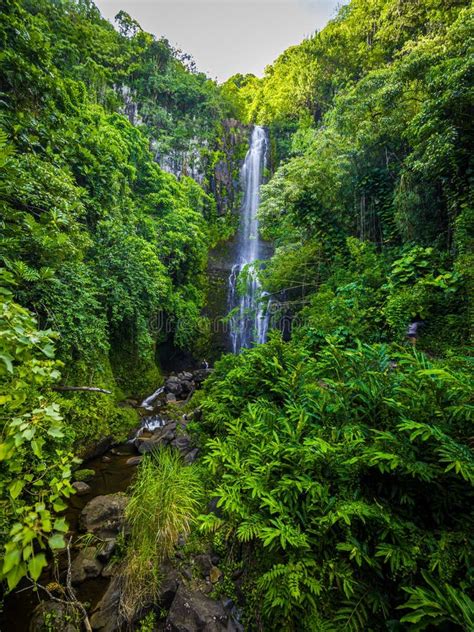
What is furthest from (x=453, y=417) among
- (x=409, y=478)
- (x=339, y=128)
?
(x=339, y=128)

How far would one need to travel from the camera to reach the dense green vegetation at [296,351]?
1.45 meters

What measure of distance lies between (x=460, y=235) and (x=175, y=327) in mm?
10892

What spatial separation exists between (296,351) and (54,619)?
139 inches

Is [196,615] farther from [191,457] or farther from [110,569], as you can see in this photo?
[191,457]

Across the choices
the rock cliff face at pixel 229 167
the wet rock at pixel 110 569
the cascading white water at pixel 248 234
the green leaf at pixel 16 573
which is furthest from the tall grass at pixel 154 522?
the rock cliff face at pixel 229 167

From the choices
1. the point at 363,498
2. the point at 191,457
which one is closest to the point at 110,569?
the point at 191,457

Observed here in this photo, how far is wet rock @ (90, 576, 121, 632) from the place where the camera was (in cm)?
242

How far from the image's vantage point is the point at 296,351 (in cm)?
317

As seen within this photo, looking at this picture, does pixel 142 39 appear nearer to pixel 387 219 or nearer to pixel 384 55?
pixel 384 55

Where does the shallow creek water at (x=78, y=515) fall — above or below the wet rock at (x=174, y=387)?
below

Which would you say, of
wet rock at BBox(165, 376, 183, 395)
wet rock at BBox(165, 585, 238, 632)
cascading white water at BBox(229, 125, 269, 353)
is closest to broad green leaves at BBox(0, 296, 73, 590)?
wet rock at BBox(165, 585, 238, 632)

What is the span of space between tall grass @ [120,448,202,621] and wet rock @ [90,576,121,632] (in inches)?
6.8

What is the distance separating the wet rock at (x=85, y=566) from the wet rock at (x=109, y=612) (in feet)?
1.22

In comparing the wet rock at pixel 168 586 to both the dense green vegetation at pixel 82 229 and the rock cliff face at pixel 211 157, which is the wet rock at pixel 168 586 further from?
the rock cliff face at pixel 211 157
